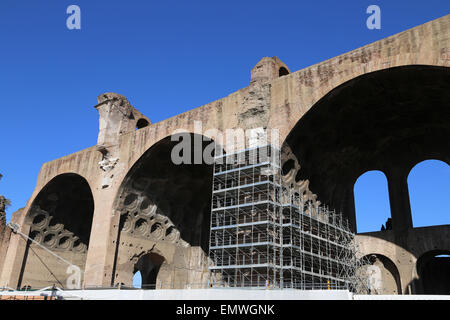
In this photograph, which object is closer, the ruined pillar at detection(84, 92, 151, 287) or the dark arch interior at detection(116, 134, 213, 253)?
the ruined pillar at detection(84, 92, 151, 287)

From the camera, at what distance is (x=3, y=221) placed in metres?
25.2

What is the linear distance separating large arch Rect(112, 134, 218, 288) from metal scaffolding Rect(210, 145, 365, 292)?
3.24m

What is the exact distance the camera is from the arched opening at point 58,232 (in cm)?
2419

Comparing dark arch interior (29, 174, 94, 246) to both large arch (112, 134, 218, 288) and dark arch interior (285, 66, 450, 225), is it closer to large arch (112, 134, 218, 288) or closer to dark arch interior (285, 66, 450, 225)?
large arch (112, 134, 218, 288)

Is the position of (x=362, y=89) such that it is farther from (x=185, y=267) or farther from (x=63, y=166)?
(x=63, y=166)

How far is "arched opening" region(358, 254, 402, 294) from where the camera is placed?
1769 centimetres

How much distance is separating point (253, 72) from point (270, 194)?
499 centimetres

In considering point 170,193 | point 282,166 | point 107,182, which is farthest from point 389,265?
point 107,182

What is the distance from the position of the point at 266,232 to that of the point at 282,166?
8.28 ft

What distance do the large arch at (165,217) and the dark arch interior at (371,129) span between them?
4.68 metres

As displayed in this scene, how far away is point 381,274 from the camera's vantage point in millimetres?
18203

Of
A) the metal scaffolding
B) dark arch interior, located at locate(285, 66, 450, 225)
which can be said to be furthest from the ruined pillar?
dark arch interior, located at locate(285, 66, 450, 225)

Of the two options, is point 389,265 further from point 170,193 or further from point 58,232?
point 58,232

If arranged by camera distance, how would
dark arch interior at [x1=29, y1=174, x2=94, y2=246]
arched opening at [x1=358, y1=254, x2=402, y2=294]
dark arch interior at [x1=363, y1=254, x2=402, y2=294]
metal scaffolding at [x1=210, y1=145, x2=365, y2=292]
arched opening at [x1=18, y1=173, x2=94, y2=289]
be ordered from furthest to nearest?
dark arch interior at [x1=29, y1=174, x2=94, y2=246] < arched opening at [x1=18, y1=173, x2=94, y2=289] < arched opening at [x1=358, y1=254, x2=402, y2=294] < dark arch interior at [x1=363, y1=254, x2=402, y2=294] < metal scaffolding at [x1=210, y1=145, x2=365, y2=292]
